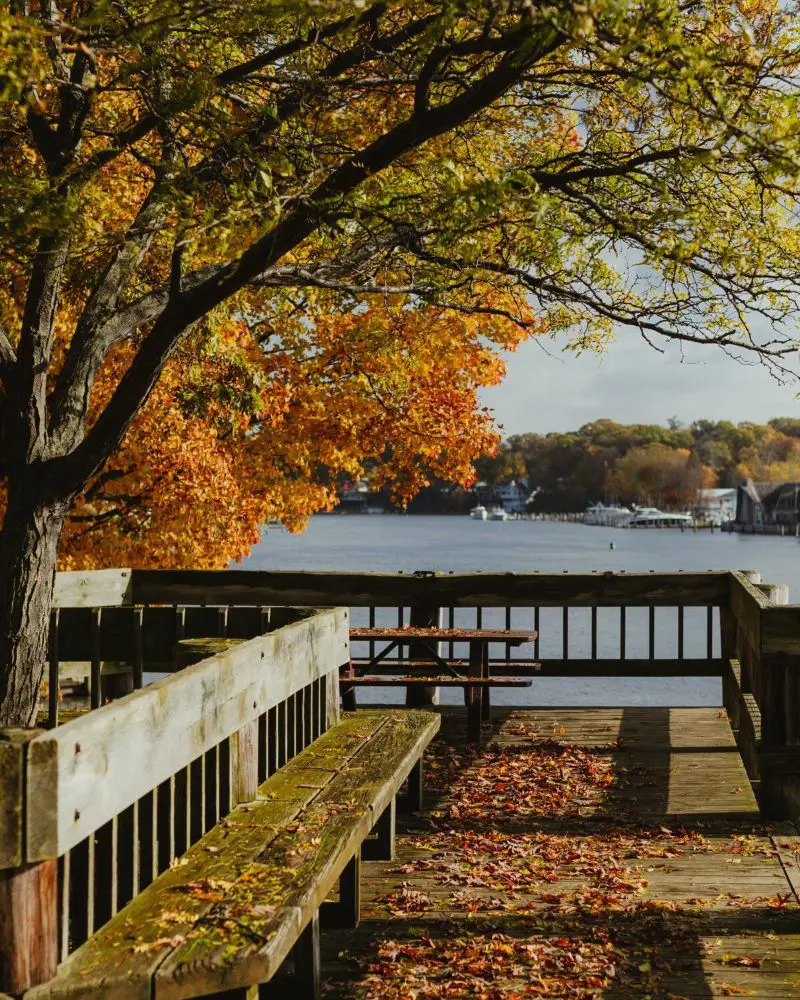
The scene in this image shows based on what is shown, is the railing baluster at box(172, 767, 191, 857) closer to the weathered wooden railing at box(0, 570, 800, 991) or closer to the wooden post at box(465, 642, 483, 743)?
the weathered wooden railing at box(0, 570, 800, 991)

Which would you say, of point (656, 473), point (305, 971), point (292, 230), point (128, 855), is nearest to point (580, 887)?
point (305, 971)

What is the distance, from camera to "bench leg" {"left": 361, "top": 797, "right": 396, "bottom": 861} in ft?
19.8

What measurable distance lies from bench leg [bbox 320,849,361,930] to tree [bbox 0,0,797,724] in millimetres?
3099

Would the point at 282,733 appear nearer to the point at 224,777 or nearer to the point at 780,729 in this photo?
the point at 224,777

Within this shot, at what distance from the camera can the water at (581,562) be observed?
117 ft

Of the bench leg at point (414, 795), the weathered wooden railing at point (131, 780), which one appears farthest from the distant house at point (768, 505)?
the weathered wooden railing at point (131, 780)

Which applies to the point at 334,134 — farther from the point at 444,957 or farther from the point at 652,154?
the point at 444,957

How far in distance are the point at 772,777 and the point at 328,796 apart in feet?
11.3

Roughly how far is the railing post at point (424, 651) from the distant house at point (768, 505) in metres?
166

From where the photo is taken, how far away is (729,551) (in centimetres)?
13000

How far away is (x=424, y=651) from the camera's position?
10617 millimetres

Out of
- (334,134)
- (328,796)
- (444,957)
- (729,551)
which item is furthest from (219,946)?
(729,551)

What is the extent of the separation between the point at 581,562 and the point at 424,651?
93.0 metres

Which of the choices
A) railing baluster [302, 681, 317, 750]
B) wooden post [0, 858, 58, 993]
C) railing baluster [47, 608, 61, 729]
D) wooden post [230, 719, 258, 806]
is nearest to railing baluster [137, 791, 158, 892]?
wooden post [230, 719, 258, 806]
